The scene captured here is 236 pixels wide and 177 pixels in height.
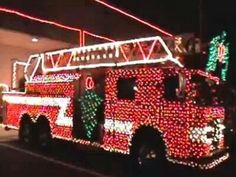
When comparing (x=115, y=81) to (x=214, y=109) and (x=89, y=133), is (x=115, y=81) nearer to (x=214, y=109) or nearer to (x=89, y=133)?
(x=89, y=133)

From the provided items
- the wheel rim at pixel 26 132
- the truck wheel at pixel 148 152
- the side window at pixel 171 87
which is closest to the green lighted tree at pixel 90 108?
the truck wheel at pixel 148 152

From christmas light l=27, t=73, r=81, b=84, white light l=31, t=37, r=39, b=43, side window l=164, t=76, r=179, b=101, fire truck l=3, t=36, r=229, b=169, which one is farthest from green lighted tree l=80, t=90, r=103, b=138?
white light l=31, t=37, r=39, b=43

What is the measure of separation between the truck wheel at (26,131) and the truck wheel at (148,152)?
4364mm

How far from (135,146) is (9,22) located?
12316 millimetres

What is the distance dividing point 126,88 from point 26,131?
4.70 meters

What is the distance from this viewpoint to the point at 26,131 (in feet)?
49.5

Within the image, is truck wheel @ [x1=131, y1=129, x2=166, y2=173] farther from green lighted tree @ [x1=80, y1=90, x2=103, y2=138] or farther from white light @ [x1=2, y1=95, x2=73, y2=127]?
white light @ [x1=2, y1=95, x2=73, y2=127]

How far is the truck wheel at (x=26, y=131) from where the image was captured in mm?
14859

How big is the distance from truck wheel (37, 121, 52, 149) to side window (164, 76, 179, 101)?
4622 mm

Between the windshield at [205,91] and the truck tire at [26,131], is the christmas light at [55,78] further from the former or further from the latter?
the windshield at [205,91]

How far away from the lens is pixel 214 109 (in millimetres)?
10641

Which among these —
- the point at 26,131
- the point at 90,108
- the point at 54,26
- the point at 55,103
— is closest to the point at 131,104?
the point at 90,108

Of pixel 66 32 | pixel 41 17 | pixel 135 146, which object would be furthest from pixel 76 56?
pixel 66 32

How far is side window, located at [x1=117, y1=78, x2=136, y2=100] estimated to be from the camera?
452 inches
